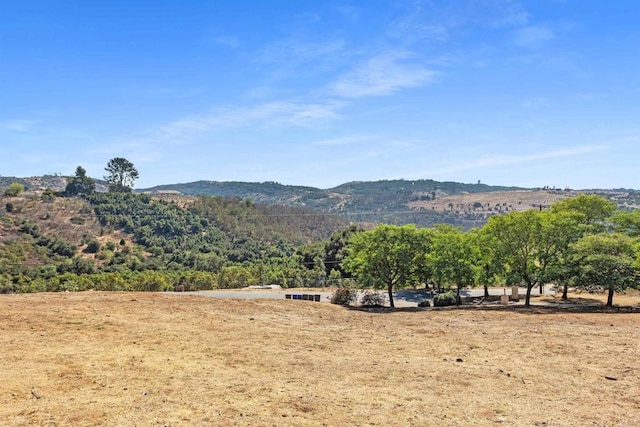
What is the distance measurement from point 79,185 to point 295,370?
14639cm

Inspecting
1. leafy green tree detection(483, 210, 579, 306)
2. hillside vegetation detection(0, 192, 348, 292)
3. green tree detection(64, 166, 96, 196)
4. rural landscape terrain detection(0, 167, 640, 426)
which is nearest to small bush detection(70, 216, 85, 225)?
hillside vegetation detection(0, 192, 348, 292)

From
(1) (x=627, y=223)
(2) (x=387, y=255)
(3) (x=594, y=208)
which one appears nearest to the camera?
(2) (x=387, y=255)

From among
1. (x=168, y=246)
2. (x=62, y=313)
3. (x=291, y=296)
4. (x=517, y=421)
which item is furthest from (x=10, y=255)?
(x=517, y=421)

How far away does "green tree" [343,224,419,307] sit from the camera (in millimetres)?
36031

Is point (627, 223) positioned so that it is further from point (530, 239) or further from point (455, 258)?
point (455, 258)

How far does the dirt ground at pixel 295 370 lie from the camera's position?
10016mm

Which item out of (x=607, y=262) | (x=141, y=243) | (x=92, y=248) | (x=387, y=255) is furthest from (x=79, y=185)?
(x=607, y=262)

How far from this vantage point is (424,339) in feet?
64.7

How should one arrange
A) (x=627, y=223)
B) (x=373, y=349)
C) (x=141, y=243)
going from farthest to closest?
1. (x=141, y=243)
2. (x=627, y=223)
3. (x=373, y=349)

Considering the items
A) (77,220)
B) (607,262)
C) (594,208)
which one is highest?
(594,208)

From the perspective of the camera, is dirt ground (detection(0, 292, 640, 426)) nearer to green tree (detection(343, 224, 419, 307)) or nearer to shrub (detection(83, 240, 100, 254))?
green tree (detection(343, 224, 419, 307))

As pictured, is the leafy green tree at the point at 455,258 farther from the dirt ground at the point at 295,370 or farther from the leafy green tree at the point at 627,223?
the leafy green tree at the point at 627,223

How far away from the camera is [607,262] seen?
2897 centimetres

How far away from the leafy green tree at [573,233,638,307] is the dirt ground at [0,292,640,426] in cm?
637
